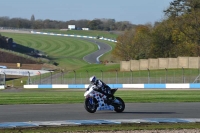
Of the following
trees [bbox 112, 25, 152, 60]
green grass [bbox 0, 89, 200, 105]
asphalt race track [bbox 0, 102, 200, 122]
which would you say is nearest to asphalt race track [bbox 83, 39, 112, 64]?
trees [bbox 112, 25, 152, 60]

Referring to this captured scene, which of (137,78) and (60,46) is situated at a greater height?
(60,46)

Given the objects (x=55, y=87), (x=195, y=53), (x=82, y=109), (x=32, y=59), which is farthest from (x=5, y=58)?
(x=82, y=109)

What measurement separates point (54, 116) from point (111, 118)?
85.4 inches

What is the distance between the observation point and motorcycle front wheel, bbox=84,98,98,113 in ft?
70.1

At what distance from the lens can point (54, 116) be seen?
2034 centimetres

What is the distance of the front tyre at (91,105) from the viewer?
21.4 metres

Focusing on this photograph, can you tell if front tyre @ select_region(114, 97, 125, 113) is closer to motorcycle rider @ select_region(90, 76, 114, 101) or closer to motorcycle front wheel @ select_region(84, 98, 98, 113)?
motorcycle rider @ select_region(90, 76, 114, 101)

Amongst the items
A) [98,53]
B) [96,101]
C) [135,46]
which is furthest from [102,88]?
[98,53]

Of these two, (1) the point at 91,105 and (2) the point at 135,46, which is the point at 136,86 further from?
(2) the point at 135,46

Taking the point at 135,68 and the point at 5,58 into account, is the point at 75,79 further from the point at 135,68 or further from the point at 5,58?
the point at 5,58

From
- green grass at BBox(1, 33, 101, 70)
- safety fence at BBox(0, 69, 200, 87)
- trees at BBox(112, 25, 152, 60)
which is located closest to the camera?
safety fence at BBox(0, 69, 200, 87)

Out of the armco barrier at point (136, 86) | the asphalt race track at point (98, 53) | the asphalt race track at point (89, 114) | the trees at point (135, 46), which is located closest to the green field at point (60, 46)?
the asphalt race track at point (98, 53)

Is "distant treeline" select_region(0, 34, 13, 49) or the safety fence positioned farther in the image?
"distant treeline" select_region(0, 34, 13, 49)

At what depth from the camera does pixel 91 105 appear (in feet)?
70.5
